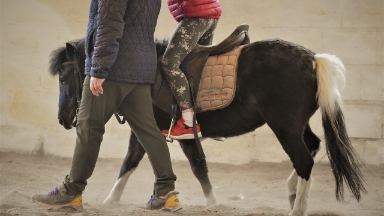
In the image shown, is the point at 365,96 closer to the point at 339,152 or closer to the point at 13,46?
the point at 339,152

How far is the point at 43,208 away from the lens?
280 centimetres

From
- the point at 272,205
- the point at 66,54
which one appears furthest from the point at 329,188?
the point at 66,54

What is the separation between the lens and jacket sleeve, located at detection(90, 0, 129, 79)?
254 cm

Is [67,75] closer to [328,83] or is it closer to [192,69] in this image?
[192,69]

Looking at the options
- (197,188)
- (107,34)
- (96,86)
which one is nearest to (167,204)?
(96,86)

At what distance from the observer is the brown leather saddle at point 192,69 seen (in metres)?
3.24

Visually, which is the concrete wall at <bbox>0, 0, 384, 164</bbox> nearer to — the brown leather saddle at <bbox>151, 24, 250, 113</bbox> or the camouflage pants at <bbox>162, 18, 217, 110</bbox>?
the brown leather saddle at <bbox>151, 24, 250, 113</bbox>

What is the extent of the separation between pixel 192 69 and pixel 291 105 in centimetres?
70

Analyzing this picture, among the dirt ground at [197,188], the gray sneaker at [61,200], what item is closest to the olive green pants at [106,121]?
the gray sneaker at [61,200]

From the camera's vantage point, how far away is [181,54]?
3.13 meters

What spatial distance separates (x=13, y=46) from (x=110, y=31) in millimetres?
3551

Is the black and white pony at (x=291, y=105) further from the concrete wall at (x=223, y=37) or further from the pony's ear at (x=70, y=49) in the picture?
the concrete wall at (x=223, y=37)

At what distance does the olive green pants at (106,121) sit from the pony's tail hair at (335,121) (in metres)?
1.04

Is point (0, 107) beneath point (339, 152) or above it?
beneath
